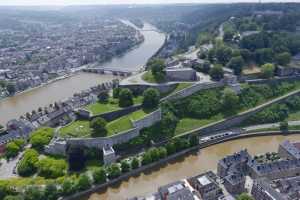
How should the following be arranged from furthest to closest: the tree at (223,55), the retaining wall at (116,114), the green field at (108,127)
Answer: the tree at (223,55)
the retaining wall at (116,114)
the green field at (108,127)

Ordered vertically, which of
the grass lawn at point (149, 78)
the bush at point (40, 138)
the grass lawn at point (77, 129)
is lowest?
the bush at point (40, 138)

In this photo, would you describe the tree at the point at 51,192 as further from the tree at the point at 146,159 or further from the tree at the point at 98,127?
the tree at the point at 146,159

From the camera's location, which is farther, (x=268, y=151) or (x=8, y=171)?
(x=268, y=151)

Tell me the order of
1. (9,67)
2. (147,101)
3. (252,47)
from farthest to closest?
1. (9,67)
2. (252,47)
3. (147,101)

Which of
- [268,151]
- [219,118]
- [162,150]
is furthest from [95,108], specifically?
[268,151]

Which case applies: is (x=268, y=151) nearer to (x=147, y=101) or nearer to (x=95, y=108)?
(x=147, y=101)

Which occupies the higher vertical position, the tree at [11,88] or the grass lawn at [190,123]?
the grass lawn at [190,123]

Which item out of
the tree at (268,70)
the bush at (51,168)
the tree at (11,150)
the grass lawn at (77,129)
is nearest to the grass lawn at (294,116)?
the tree at (268,70)
